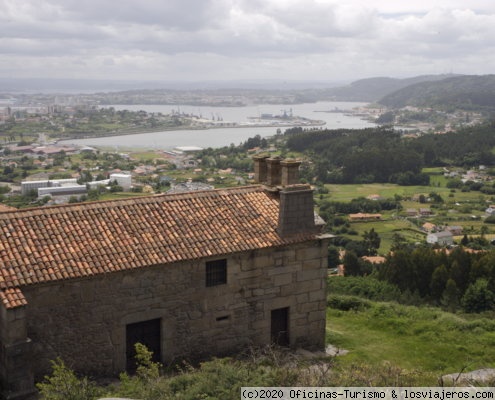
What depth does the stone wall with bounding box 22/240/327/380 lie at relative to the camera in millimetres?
10977

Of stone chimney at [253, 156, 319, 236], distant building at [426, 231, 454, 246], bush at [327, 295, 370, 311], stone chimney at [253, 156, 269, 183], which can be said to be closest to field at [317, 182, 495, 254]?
distant building at [426, 231, 454, 246]

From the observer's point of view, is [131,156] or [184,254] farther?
[131,156]

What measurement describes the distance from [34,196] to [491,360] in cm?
8482

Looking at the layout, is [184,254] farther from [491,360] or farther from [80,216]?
[491,360]

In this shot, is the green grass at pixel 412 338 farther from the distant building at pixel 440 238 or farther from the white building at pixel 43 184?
the white building at pixel 43 184

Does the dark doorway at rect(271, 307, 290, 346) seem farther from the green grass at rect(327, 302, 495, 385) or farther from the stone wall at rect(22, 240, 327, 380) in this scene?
the green grass at rect(327, 302, 495, 385)

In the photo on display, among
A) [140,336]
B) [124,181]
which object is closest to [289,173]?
[140,336]

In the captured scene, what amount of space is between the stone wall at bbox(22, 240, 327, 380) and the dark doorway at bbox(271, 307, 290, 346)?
5.4 inches

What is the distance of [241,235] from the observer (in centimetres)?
1312

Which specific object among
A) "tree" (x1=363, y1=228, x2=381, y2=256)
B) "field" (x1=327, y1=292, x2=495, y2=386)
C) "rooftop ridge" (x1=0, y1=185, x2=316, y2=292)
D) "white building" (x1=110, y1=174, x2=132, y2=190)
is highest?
"rooftop ridge" (x1=0, y1=185, x2=316, y2=292)

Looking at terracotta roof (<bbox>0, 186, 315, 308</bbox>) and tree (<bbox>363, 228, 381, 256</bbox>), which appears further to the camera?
tree (<bbox>363, 228, 381, 256</bbox>)

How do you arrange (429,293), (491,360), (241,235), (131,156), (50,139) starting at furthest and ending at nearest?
(50,139) → (131,156) → (429,293) → (491,360) → (241,235)

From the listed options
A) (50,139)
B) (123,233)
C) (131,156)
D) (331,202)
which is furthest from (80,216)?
(50,139)

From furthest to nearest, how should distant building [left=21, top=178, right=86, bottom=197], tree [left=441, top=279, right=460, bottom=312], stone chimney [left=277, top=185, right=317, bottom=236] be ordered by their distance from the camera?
distant building [left=21, top=178, right=86, bottom=197]
tree [left=441, top=279, right=460, bottom=312]
stone chimney [left=277, top=185, right=317, bottom=236]
